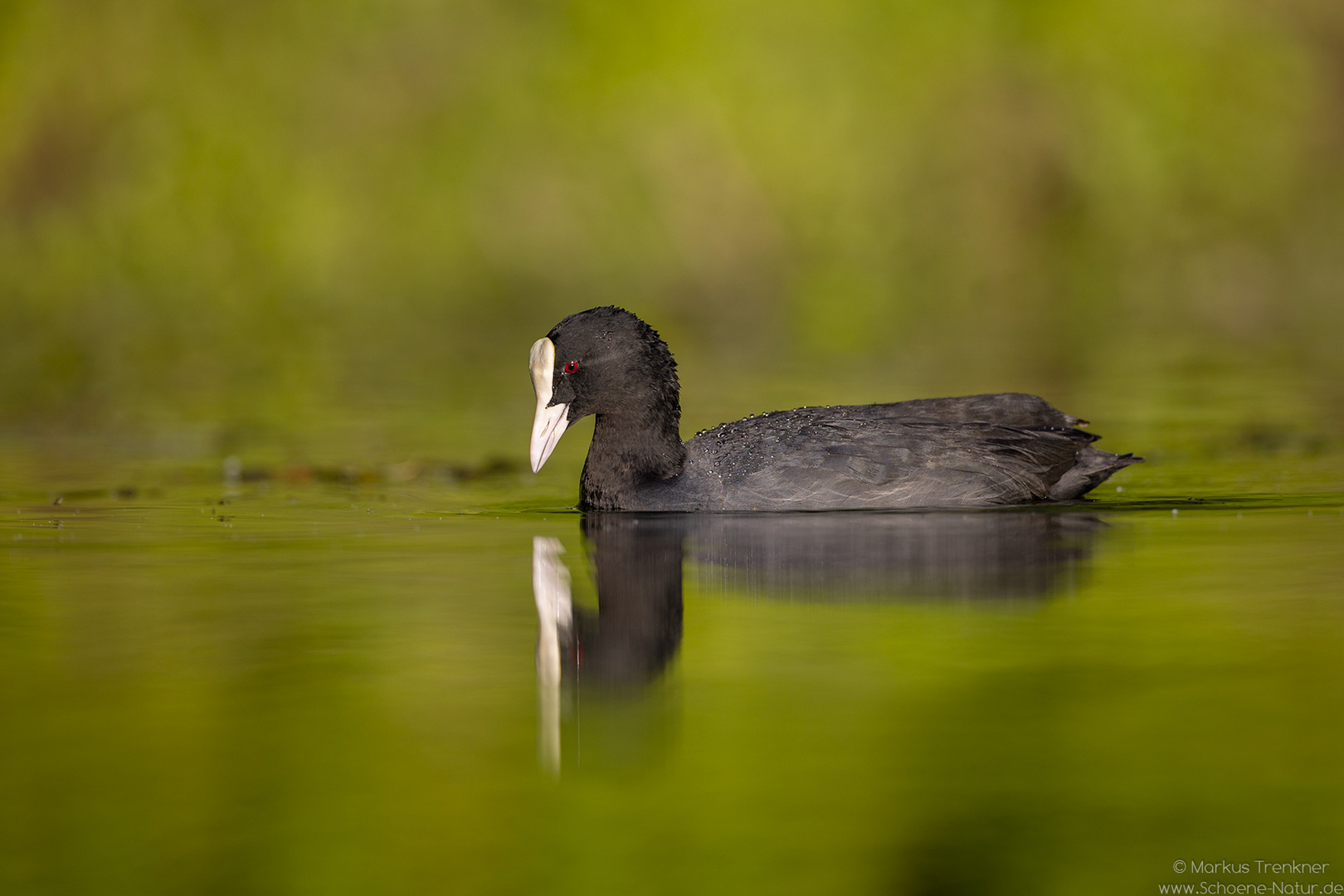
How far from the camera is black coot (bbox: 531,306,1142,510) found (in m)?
9.19

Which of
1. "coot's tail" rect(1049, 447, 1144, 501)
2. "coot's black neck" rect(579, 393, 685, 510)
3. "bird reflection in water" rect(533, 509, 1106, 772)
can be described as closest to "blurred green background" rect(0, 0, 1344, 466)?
"coot's tail" rect(1049, 447, 1144, 501)

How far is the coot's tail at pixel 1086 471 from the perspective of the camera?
9.72m

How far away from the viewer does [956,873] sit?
4.06 metres

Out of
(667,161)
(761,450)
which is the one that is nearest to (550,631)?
(761,450)

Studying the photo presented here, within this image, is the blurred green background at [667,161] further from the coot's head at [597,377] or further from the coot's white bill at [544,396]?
the coot's white bill at [544,396]

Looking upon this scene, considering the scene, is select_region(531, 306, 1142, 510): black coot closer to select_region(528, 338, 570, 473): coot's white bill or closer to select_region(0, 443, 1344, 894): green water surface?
A: select_region(528, 338, 570, 473): coot's white bill

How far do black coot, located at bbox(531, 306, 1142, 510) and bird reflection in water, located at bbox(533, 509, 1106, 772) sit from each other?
0.41ft

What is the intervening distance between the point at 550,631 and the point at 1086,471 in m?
4.21

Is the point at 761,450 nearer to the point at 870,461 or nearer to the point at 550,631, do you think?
the point at 870,461

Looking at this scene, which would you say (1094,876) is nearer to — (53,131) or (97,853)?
(97,853)

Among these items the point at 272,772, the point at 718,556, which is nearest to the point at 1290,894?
the point at 272,772

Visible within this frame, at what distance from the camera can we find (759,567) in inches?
303

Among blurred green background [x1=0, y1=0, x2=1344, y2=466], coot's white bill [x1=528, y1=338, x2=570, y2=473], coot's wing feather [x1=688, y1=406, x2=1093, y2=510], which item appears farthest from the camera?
blurred green background [x1=0, y1=0, x2=1344, y2=466]

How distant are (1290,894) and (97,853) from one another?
106 inches
